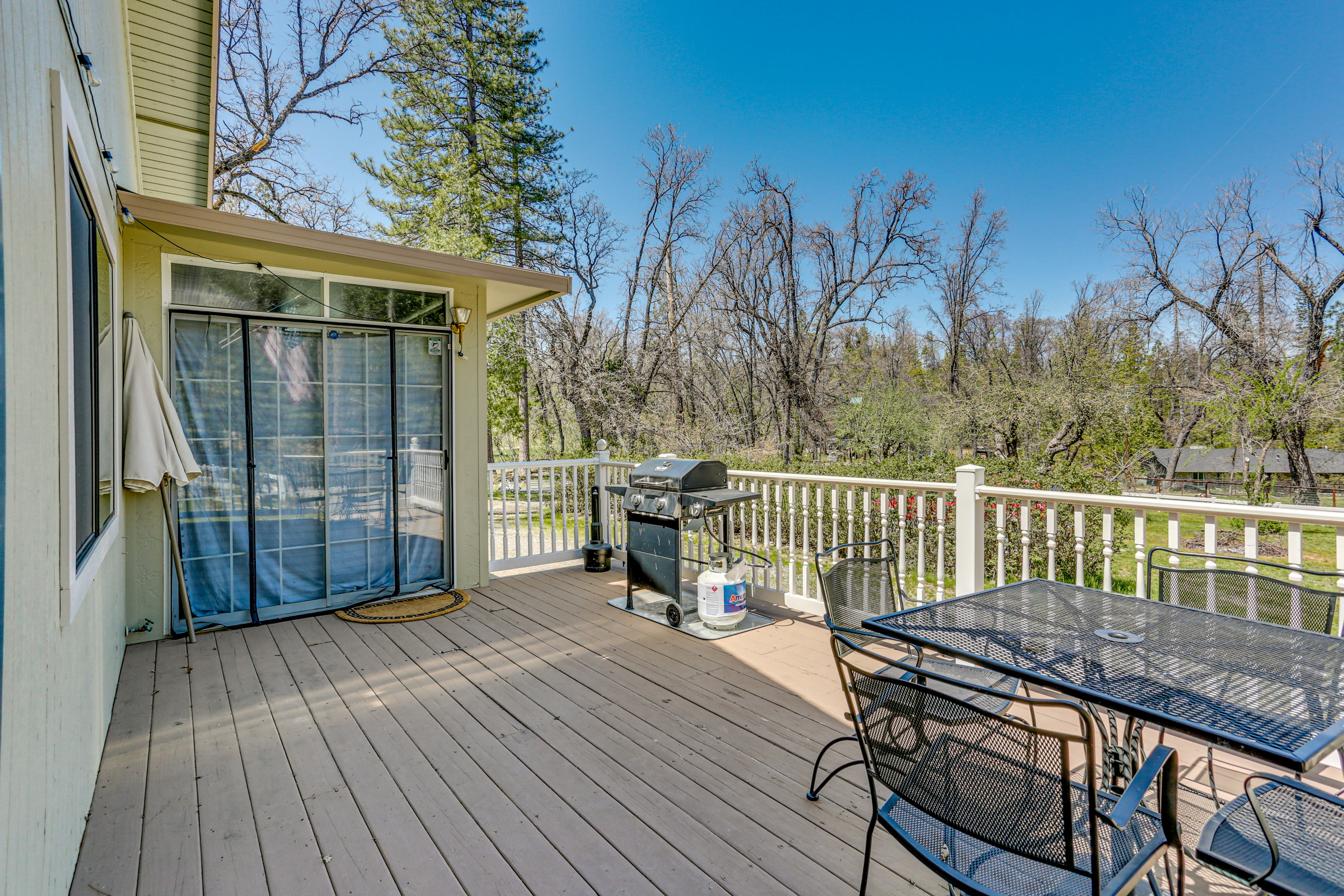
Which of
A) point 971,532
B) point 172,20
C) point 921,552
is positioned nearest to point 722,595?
point 921,552

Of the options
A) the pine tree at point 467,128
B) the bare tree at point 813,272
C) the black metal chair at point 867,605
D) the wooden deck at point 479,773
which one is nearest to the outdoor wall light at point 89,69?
the wooden deck at point 479,773

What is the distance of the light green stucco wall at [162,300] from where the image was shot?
A: 12.2ft

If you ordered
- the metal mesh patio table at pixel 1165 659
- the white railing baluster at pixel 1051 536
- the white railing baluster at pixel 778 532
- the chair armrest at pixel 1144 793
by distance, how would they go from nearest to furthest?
1. the chair armrest at pixel 1144 793
2. the metal mesh patio table at pixel 1165 659
3. the white railing baluster at pixel 1051 536
4. the white railing baluster at pixel 778 532

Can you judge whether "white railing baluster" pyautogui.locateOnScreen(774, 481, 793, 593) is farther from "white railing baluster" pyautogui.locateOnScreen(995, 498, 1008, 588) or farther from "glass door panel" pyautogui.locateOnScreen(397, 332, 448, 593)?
"glass door panel" pyautogui.locateOnScreen(397, 332, 448, 593)

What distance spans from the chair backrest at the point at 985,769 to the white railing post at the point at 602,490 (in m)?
4.52

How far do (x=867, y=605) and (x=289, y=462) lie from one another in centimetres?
393

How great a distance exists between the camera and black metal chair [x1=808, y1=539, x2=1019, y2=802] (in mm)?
2213

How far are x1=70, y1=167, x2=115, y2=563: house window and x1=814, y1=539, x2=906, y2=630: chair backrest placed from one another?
103 inches

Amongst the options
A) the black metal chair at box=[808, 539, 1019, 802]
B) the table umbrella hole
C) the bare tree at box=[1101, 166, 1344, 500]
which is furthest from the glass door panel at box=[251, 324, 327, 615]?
the bare tree at box=[1101, 166, 1344, 500]

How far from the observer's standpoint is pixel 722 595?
3.93m

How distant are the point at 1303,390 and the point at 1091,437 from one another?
11.3 feet

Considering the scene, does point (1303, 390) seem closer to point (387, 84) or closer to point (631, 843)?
point (631, 843)

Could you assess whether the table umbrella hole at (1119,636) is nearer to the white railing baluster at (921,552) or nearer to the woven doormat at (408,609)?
the white railing baluster at (921,552)

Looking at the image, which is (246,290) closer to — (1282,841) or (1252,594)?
(1282,841)
